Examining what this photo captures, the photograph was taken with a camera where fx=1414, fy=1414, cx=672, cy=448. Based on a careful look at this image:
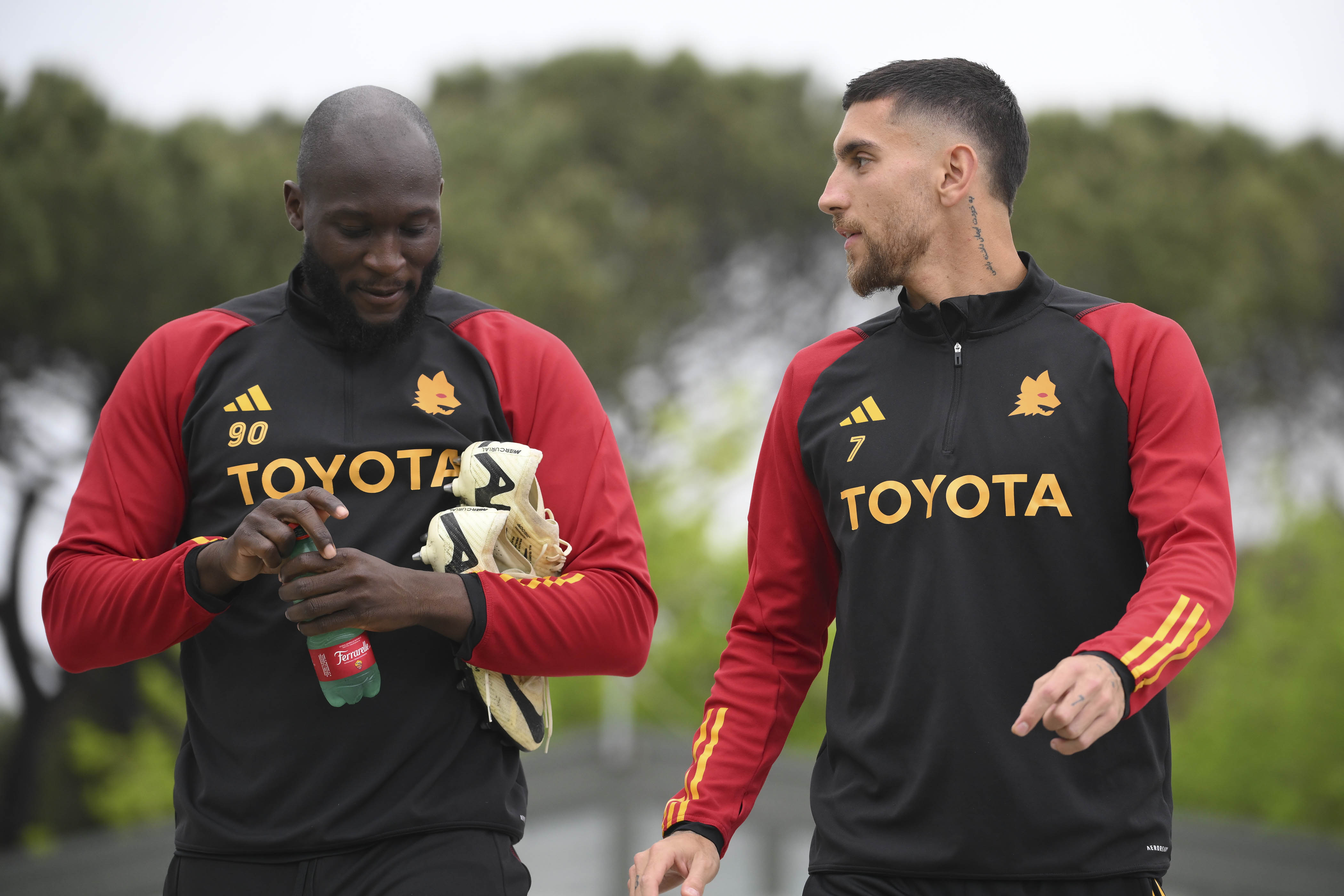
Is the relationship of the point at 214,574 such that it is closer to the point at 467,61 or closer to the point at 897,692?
the point at 897,692

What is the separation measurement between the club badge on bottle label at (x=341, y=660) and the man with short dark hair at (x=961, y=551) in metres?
0.68

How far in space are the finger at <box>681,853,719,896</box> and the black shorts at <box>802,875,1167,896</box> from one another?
0.21 meters

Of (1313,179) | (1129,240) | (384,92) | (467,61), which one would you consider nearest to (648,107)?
(467,61)

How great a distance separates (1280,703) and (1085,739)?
13.0 metres

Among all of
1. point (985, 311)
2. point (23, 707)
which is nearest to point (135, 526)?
point (985, 311)

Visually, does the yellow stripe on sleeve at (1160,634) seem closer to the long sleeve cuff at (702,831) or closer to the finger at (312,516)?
the long sleeve cuff at (702,831)

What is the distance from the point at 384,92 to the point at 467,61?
23653 mm

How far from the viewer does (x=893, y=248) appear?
2.90 m

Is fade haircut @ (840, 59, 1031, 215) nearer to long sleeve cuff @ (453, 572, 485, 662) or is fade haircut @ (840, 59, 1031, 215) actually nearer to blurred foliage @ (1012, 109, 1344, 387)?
long sleeve cuff @ (453, 572, 485, 662)

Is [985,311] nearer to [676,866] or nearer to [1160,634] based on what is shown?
[1160,634]

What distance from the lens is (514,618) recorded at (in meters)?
2.58

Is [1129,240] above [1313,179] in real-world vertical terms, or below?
below

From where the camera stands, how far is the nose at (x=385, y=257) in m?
2.74

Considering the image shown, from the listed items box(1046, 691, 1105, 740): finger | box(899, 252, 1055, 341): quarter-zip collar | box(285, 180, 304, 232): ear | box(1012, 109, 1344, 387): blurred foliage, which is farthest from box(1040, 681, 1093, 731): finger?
box(1012, 109, 1344, 387): blurred foliage
